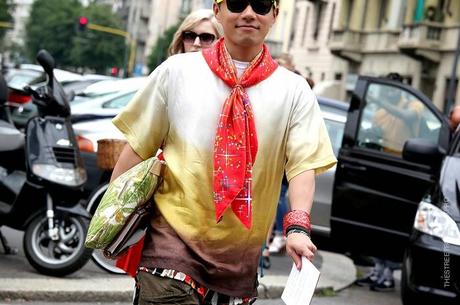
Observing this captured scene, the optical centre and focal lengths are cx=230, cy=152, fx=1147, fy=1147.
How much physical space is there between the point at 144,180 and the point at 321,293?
545cm

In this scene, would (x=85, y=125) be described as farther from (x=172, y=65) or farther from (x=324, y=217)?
(x=172, y=65)

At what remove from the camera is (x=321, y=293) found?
903cm

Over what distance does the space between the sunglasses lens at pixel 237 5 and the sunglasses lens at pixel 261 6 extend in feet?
0.09

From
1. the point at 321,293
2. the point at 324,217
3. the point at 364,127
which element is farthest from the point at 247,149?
the point at 324,217

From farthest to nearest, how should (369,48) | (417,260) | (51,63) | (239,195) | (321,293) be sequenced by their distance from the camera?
1. (369,48)
2. (321,293)
3. (51,63)
4. (417,260)
5. (239,195)

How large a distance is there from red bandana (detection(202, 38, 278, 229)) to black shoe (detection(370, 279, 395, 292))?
237 inches

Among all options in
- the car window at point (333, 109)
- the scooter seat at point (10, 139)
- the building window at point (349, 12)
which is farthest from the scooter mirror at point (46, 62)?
the building window at point (349, 12)

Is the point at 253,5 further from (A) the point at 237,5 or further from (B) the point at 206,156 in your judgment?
(B) the point at 206,156

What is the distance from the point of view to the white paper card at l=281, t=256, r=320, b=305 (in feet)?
11.4

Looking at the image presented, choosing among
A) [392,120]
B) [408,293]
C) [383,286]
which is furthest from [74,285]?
[392,120]

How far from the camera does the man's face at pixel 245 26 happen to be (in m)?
3.79

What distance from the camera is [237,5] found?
3795 mm

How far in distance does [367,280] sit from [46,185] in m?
3.28

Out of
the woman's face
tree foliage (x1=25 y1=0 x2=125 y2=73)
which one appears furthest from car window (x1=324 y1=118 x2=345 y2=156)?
tree foliage (x1=25 y1=0 x2=125 y2=73)
